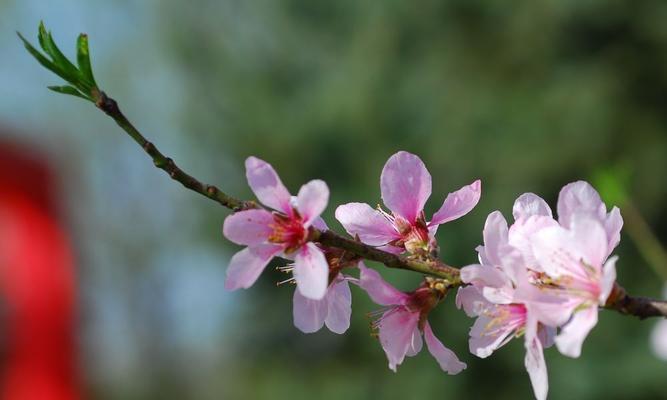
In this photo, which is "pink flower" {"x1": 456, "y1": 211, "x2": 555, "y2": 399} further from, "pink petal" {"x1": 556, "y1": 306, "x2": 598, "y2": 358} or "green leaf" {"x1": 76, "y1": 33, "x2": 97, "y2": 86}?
"green leaf" {"x1": 76, "y1": 33, "x2": 97, "y2": 86}

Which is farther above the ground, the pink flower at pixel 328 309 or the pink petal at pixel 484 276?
the pink flower at pixel 328 309

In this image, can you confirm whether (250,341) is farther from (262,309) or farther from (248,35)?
(248,35)

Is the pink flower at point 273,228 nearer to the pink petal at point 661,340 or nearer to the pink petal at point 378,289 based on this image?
the pink petal at point 378,289

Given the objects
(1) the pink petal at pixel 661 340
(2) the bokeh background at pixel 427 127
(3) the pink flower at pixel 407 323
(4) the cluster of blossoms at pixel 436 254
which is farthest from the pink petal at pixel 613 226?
(2) the bokeh background at pixel 427 127

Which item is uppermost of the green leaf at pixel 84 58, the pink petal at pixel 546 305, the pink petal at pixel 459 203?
the green leaf at pixel 84 58

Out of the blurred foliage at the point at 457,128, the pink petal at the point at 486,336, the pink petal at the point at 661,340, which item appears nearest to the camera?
the pink petal at the point at 486,336

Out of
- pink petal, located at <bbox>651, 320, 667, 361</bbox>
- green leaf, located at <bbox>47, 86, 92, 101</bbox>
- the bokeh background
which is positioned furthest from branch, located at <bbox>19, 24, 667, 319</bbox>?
the bokeh background
